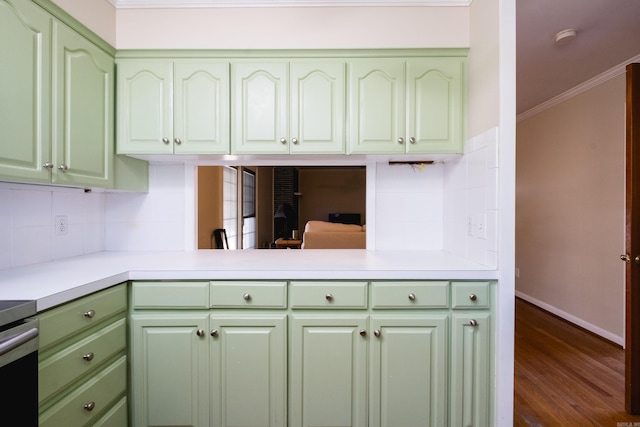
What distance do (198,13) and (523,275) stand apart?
14.8ft

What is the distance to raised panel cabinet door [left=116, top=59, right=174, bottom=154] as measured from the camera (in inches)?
69.6

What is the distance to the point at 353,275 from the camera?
58.2 inches

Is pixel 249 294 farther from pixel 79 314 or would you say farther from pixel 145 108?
pixel 145 108

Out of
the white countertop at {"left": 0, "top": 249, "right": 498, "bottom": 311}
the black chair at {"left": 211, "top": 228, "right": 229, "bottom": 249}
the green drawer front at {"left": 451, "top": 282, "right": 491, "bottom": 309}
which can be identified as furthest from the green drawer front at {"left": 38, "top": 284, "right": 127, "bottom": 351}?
the black chair at {"left": 211, "top": 228, "right": 229, "bottom": 249}

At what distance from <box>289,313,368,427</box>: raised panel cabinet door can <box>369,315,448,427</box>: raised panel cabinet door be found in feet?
0.29

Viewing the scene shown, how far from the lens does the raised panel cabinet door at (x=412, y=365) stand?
1482mm

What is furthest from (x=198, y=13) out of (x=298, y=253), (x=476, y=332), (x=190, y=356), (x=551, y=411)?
(x=551, y=411)

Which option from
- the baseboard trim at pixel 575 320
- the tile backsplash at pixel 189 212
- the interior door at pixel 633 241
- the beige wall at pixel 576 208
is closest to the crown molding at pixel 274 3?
the tile backsplash at pixel 189 212

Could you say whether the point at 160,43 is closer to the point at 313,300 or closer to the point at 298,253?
the point at 298,253

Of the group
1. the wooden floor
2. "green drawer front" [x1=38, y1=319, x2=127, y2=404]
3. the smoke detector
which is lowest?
the wooden floor

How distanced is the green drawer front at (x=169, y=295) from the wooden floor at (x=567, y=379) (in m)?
1.87

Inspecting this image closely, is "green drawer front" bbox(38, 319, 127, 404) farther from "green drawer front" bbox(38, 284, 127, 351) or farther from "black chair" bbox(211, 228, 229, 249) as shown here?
"black chair" bbox(211, 228, 229, 249)

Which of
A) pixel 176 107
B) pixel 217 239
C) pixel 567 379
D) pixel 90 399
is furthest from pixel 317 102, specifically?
pixel 217 239

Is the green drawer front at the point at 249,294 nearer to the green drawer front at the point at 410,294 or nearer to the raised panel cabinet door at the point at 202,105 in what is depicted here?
the green drawer front at the point at 410,294
